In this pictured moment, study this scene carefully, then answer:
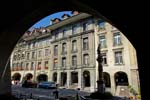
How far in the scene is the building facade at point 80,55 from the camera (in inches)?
903

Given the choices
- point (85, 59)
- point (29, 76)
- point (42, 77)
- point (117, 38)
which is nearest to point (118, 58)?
point (117, 38)

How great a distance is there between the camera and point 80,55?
2806 centimetres

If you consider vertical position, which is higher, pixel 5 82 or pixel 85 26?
pixel 85 26

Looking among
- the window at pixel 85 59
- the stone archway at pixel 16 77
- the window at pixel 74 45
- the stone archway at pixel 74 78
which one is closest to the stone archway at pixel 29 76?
the stone archway at pixel 16 77

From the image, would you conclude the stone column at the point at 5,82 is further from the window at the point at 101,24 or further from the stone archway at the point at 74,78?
the stone archway at the point at 74,78

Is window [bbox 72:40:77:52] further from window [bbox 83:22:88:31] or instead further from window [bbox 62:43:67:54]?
window [bbox 83:22:88:31]

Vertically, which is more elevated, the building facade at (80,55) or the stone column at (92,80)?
Answer: the building facade at (80,55)

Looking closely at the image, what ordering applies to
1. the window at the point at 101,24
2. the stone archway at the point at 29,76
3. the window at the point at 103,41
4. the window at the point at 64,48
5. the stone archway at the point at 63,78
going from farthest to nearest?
1. the stone archway at the point at 29,76
2. the window at the point at 64,48
3. the stone archway at the point at 63,78
4. the window at the point at 101,24
5. the window at the point at 103,41

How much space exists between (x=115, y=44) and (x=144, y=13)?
66.4 feet

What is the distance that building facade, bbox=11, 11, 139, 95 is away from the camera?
903 inches

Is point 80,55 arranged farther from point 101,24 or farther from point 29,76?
point 29,76

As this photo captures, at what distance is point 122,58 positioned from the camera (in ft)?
74.9

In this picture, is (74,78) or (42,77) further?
(42,77)

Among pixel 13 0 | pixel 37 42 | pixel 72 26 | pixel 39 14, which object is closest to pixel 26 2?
pixel 13 0
